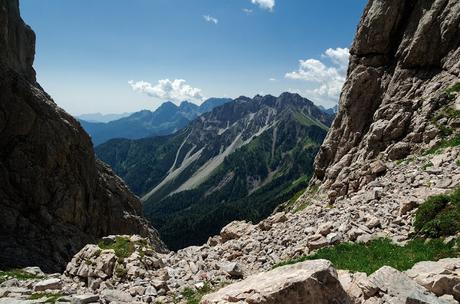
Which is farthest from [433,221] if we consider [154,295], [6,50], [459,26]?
[6,50]

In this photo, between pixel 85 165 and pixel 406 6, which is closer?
pixel 406 6

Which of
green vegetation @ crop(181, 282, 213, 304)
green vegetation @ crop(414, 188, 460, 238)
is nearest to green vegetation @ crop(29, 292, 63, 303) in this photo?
green vegetation @ crop(181, 282, 213, 304)

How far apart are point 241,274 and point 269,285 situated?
865 centimetres

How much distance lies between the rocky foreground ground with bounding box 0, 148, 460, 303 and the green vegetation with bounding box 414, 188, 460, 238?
1.04 m

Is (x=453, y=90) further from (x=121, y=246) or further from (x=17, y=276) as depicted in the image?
(x=17, y=276)

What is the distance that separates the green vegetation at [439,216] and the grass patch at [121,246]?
19876mm

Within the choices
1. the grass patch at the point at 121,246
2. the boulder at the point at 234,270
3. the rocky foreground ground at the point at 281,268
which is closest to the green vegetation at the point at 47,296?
the rocky foreground ground at the point at 281,268

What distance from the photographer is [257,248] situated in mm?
28438

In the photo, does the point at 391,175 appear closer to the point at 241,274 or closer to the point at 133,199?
the point at 241,274

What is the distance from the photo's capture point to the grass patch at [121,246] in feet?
94.4

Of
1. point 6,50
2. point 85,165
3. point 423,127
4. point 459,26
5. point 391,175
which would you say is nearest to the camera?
point 391,175

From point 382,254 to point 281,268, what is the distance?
7755 millimetres

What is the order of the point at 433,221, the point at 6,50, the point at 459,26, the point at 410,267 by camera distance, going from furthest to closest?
1. the point at 6,50
2. the point at 459,26
3. the point at 433,221
4. the point at 410,267

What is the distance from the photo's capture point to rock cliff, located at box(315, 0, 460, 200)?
4541 centimetres
